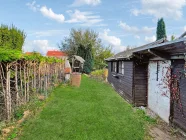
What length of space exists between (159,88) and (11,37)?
8119 mm

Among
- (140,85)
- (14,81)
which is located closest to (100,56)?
(140,85)

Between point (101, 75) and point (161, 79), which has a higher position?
point (161, 79)

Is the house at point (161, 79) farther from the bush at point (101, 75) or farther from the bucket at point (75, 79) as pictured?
the bush at point (101, 75)

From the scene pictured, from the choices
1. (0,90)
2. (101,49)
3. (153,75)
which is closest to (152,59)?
(153,75)

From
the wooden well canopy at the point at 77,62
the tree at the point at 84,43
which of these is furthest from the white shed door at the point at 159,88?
the tree at the point at 84,43

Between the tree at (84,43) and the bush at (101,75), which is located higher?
the tree at (84,43)

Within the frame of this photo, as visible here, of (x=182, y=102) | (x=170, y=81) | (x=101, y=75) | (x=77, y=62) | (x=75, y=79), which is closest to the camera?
(x=182, y=102)

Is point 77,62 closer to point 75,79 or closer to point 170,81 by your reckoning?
point 75,79

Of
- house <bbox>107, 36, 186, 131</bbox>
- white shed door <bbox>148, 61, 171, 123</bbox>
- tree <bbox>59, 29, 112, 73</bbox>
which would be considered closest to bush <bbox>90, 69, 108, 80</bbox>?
tree <bbox>59, 29, 112, 73</bbox>

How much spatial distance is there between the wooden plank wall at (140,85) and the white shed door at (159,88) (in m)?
0.46

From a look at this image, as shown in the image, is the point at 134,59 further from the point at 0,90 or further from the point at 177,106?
the point at 0,90

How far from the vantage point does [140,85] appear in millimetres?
10148

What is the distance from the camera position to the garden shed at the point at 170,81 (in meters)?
6.00

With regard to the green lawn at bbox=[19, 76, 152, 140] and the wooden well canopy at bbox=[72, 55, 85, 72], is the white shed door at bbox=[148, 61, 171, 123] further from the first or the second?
the wooden well canopy at bbox=[72, 55, 85, 72]
